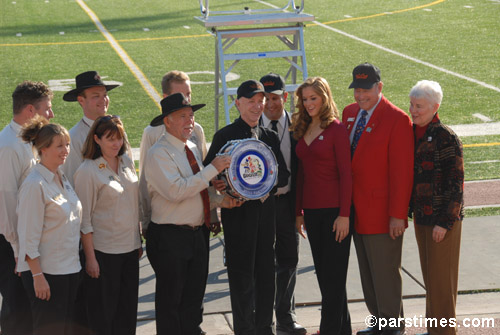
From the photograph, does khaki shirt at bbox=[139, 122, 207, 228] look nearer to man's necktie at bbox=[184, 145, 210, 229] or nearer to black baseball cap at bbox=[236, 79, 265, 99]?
man's necktie at bbox=[184, 145, 210, 229]

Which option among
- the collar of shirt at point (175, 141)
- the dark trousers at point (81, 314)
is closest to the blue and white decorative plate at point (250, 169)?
the collar of shirt at point (175, 141)

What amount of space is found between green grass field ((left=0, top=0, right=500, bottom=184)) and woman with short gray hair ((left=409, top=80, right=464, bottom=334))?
17.4 ft

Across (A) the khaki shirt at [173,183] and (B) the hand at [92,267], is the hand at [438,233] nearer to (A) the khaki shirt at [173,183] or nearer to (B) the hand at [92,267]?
(A) the khaki shirt at [173,183]

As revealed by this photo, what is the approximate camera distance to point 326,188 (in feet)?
19.8

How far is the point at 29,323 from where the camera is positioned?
19.3ft

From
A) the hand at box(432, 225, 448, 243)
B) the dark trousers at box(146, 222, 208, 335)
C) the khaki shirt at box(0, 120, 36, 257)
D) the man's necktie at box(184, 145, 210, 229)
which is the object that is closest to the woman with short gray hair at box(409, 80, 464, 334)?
the hand at box(432, 225, 448, 243)

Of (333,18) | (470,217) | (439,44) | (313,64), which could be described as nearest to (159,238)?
(470,217)

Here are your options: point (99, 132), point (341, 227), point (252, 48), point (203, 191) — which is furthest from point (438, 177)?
point (252, 48)

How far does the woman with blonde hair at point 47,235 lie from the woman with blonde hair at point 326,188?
1.89m

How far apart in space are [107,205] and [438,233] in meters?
2.54

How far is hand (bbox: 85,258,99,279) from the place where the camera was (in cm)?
557

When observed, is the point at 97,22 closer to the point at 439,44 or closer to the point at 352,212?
the point at 439,44

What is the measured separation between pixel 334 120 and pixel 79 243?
85.7 inches

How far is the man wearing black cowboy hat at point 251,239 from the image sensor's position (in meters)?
5.93
